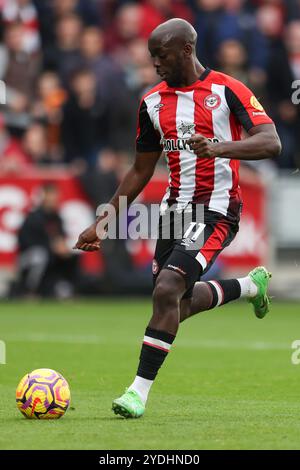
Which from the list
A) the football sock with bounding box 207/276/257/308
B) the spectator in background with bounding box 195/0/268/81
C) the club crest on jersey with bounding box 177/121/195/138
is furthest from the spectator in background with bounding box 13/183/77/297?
the club crest on jersey with bounding box 177/121/195/138

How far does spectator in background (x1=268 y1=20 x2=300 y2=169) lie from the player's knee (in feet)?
36.1

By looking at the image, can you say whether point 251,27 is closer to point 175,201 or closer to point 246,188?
point 246,188

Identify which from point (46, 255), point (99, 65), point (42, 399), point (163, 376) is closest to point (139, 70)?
point (99, 65)

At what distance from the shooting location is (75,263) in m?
17.3

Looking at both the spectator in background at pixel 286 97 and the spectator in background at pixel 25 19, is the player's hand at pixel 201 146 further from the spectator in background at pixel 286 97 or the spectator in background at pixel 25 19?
the spectator in background at pixel 25 19

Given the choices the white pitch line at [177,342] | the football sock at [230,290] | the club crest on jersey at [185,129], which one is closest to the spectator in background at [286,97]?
the white pitch line at [177,342]

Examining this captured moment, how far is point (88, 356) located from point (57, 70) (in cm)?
864

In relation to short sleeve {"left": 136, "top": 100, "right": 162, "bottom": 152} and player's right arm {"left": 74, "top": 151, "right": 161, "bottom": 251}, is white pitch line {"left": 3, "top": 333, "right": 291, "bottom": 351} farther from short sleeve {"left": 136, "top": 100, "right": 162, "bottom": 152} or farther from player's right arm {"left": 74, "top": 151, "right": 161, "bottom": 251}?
short sleeve {"left": 136, "top": 100, "right": 162, "bottom": 152}

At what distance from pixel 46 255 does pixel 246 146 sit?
34.9 feet

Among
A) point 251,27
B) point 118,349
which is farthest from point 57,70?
point 118,349

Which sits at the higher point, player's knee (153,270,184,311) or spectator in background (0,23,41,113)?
spectator in background (0,23,41,113)

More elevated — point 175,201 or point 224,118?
point 224,118

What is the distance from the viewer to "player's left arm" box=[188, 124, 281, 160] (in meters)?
6.71
